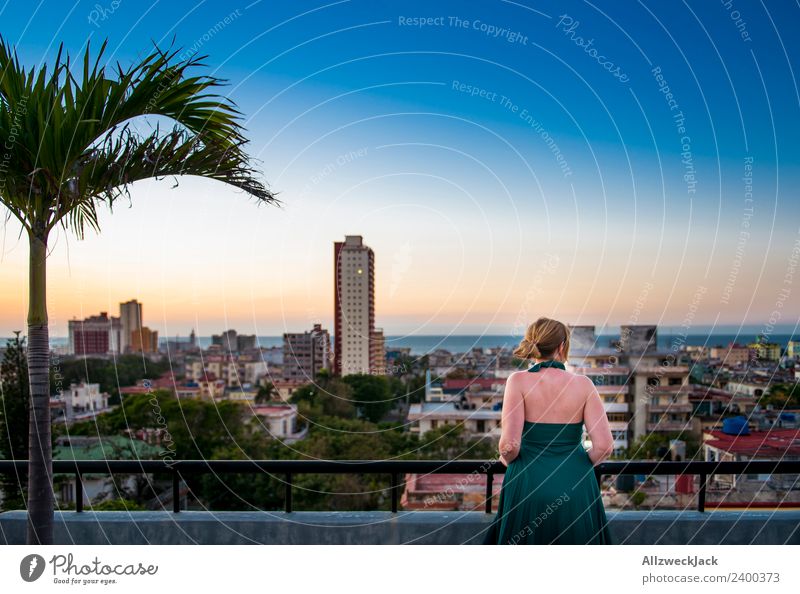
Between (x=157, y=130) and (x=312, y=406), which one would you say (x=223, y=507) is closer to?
(x=312, y=406)

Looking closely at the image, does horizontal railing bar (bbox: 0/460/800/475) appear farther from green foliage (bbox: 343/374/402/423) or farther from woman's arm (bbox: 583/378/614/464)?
green foliage (bbox: 343/374/402/423)

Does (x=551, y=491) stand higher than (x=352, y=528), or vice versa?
(x=551, y=491)

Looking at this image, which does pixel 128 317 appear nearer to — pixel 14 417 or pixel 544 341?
pixel 14 417

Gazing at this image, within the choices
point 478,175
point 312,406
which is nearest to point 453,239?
point 478,175

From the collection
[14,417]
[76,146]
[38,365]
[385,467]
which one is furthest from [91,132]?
[14,417]

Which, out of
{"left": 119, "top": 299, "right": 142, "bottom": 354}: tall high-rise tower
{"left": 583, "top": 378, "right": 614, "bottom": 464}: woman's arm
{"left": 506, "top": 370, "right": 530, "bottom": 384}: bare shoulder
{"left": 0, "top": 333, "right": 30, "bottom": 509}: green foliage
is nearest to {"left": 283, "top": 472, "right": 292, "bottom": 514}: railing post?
{"left": 506, "top": 370, "right": 530, "bottom": 384}: bare shoulder

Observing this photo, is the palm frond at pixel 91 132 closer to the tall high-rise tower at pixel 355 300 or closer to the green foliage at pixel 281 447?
the tall high-rise tower at pixel 355 300

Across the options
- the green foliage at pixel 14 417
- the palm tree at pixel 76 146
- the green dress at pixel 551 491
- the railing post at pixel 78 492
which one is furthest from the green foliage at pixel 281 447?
the green dress at pixel 551 491
